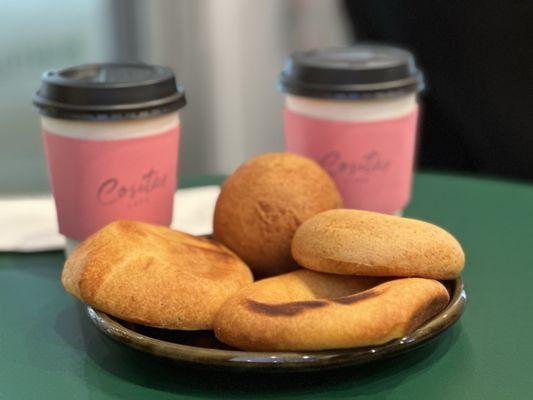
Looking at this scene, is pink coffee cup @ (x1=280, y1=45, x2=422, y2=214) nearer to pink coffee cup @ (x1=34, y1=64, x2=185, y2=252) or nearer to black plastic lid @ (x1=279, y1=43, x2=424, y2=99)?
black plastic lid @ (x1=279, y1=43, x2=424, y2=99)

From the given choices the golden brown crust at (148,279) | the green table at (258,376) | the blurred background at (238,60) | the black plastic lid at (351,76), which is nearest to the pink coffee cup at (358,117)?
the black plastic lid at (351,76)

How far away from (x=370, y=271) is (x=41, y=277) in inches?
12.6

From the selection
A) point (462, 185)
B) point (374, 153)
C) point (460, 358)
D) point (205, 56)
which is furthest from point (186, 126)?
point (460, 358)

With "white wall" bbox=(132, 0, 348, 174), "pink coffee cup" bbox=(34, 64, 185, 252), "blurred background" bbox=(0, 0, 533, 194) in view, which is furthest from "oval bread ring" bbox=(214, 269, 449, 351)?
"white wall" bbox=(132, 0, 348, 174)

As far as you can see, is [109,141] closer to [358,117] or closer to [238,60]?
[358,117]

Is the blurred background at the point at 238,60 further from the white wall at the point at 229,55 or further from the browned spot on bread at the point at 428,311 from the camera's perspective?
the browned spot on bread at the point at 428,311

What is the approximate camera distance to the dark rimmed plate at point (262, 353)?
477 millimetres

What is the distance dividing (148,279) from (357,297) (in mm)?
136

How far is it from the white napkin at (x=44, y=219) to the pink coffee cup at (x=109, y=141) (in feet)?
0.23

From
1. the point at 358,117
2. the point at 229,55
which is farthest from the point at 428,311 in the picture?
the point at 229,55

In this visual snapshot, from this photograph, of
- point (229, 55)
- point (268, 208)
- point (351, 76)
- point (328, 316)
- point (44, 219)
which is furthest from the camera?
point (229, 55)

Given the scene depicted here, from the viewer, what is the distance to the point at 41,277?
0.72 metres

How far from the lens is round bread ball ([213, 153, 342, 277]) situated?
0.62 meters

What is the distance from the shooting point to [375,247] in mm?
531
